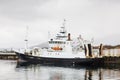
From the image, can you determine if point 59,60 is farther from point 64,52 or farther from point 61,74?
point 61,74

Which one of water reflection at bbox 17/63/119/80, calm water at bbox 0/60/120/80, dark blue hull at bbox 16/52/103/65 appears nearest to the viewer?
calm water at bbox 0/60/120/80

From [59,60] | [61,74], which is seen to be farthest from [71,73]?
[59,60]

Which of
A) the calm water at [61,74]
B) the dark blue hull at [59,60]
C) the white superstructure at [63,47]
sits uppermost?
the white superstructure at [63,47]

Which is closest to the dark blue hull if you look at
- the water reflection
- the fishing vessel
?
the fishing vessel

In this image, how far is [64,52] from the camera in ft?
346

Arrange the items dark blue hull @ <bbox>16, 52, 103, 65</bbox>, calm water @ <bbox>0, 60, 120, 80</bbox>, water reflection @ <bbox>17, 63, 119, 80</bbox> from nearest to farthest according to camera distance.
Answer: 1. calm water @ <bbox>0, 60, 120, 80</bbox>
2. water reflection @ <bbox>17, 63, 119, 80</bbox>
3. dark blue hull @ <bbox>16, 52, 103, 65</bbox>

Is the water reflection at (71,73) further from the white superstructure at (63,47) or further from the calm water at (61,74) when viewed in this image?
the white superstructure at (63,47)

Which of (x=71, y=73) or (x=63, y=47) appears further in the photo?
(x=63, y=47)

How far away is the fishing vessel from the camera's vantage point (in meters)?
102

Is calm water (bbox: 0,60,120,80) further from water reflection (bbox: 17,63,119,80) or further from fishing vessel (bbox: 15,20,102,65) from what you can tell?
fishing vessel (bbox: 15,20,102,65)

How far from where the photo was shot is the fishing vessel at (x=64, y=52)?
102m

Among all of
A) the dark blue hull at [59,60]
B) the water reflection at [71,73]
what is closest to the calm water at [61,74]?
the water reflection at [71,73]

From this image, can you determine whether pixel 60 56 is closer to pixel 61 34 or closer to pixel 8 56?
pixel 61 34

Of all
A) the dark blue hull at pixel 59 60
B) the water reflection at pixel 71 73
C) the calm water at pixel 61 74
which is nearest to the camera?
the calm water at pixel 61 74
